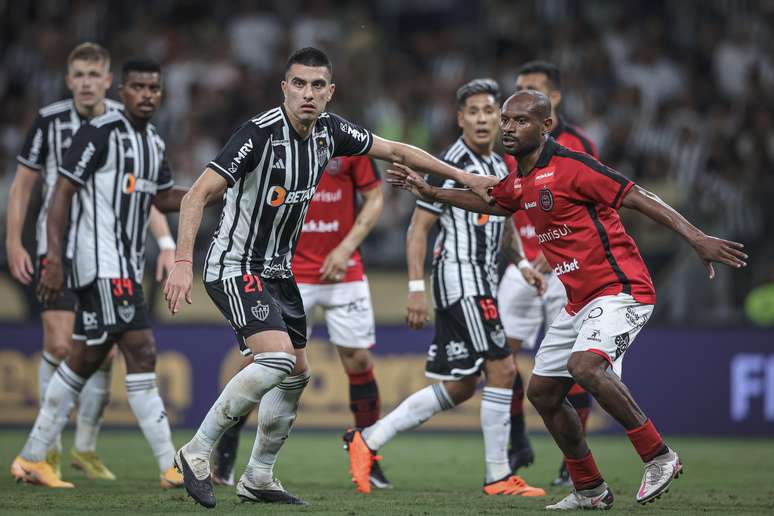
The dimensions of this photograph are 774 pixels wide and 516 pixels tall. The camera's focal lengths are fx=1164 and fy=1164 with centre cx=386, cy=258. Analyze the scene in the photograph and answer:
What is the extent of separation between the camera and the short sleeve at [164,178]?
26.7ft

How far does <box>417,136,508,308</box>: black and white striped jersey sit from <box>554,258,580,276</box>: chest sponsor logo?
123cm

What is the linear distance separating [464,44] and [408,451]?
8.82 meters

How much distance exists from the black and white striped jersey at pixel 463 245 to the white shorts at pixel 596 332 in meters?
1.23

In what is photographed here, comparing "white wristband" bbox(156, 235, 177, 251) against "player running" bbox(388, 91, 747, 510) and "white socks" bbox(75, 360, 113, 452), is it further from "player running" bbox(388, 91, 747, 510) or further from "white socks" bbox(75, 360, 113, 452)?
"player running" bbox(388, 91, 747, 510)

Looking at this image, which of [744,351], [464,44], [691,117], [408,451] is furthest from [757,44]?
[408,451]

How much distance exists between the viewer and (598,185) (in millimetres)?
6547

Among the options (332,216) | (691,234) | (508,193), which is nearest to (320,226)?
(332,216)

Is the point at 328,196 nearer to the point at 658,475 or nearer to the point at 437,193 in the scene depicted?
the point at 437,193

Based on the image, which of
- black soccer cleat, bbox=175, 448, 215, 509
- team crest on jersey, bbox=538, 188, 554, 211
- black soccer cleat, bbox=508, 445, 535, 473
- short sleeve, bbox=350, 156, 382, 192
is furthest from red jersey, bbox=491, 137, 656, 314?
black soccer cleat, bbox=175, 448, 215, 509

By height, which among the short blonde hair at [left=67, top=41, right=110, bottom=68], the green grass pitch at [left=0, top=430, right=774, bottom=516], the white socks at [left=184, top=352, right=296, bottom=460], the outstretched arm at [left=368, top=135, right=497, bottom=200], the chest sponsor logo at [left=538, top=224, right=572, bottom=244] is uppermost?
the short blonde hair at [left=67, top=41, right=110, bottom=68]

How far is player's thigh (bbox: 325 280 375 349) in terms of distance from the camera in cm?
858

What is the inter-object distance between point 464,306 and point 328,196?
149 centimetres

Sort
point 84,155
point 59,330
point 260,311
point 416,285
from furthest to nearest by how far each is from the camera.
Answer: point 59,330 < point 416,285 < point 84,155 < point 260,311

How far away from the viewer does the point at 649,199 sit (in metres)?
6.48
